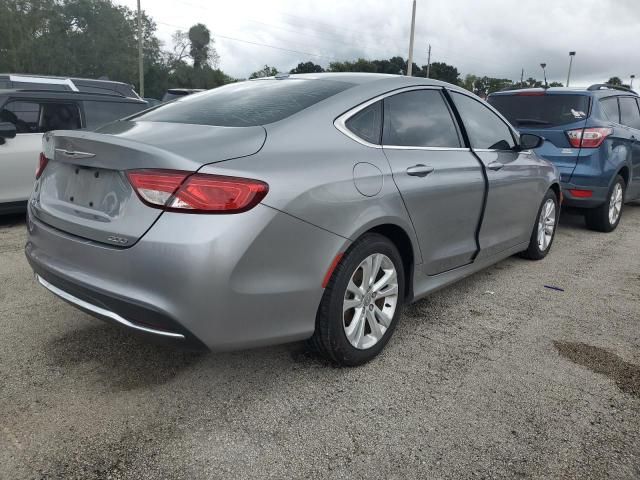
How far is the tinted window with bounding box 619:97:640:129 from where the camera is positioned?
679 cm

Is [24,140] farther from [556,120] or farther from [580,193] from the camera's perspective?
[580,193]

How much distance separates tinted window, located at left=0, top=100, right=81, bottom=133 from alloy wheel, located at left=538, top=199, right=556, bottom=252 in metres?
5.26

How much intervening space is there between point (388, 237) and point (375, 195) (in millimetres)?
369

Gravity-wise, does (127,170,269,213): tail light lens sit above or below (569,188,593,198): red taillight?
above

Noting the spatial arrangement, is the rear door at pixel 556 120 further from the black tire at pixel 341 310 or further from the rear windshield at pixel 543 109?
the black tire at pixel 341 310

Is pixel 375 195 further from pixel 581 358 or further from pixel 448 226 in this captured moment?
pixel 581 358

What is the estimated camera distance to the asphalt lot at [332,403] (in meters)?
2.12

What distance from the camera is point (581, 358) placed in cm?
310

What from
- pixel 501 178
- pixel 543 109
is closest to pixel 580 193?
pixel 543 109

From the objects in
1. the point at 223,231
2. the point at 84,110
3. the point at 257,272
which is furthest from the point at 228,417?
the point at 84,110

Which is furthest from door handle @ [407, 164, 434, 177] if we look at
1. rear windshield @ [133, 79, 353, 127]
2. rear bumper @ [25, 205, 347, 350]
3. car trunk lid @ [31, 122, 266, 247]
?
car trunk lid @ [31, 122, 266, 247]

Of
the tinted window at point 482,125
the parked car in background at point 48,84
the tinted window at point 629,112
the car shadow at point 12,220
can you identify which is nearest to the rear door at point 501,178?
the tinted window at point 482,125

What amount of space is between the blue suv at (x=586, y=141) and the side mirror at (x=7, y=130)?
18.8 ft

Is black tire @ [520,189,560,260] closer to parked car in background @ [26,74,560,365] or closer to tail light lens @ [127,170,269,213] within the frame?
parked car in background @ [26,74,560,365]
